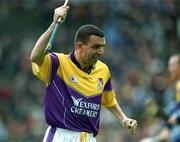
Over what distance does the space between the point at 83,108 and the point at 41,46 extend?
910 millimetres

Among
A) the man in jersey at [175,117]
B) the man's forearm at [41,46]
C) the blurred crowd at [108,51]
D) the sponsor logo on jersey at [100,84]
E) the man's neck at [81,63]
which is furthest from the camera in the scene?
the blurred crowd at [108,51]

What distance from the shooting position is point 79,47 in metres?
9.01

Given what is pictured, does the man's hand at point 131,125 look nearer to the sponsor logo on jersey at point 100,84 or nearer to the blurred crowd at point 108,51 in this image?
the sponsor logo on jersey at point 100,84

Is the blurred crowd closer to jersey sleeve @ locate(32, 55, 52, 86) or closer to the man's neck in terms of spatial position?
the man's neck

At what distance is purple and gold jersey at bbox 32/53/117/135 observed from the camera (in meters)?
8.87

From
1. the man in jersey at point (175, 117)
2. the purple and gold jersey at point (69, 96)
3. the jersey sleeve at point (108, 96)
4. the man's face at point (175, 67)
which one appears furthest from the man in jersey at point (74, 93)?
the man's face at point (175, 67)

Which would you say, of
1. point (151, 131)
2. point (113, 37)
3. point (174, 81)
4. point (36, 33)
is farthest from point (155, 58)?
point (174, 81)

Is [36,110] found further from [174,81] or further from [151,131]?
[174,81]

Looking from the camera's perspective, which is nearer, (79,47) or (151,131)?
(79,47)

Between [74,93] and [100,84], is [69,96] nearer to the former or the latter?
[74,93]

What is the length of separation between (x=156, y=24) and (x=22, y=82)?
389 cm

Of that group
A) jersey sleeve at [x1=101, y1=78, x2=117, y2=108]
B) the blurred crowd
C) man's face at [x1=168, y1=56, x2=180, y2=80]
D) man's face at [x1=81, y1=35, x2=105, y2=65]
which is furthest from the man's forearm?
the blurred crowd

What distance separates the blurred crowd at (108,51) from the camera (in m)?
17.4

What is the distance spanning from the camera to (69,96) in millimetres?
8906
